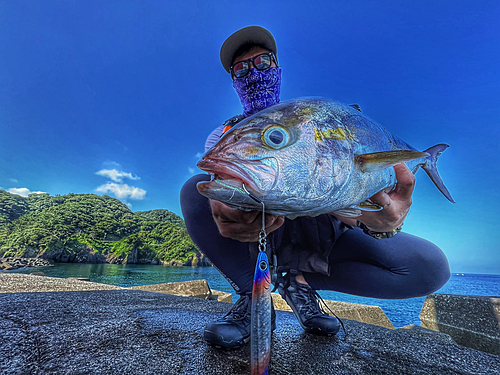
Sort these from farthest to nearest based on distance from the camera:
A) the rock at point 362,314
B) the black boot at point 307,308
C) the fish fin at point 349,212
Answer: the rock at point 362,314 → the black boot at point 307,308 → the fish fin at point 349,212

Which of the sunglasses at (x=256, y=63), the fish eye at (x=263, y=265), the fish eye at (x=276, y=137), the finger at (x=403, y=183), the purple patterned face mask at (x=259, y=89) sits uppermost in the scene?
the sunglasses at (x=256, y=63)

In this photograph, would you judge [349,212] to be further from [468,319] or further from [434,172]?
[468,319]

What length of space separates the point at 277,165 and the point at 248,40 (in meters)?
2.05

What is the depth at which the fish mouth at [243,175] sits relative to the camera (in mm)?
839

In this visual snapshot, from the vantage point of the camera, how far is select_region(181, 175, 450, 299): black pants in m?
1.95

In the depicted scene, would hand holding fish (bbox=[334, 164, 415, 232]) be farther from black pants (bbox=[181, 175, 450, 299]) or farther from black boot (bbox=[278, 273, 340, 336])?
black boot (bbox=[278, 273, 340, 336])

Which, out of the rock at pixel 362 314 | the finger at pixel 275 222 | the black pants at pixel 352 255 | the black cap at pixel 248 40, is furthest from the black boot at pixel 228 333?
the rock at pixel 362 314

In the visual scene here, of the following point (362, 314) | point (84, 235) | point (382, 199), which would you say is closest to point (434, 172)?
point (382, 199)

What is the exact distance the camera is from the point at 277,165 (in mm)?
883

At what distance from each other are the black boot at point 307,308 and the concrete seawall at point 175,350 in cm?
7

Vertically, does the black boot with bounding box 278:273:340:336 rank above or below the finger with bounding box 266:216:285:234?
below

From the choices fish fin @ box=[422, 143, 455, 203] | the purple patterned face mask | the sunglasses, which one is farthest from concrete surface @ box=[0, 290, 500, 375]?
the sunglasses

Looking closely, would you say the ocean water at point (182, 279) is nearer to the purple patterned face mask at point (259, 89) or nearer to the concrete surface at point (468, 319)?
the concrete surface at point (468, 319)

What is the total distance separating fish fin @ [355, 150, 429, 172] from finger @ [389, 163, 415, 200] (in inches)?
11.6
